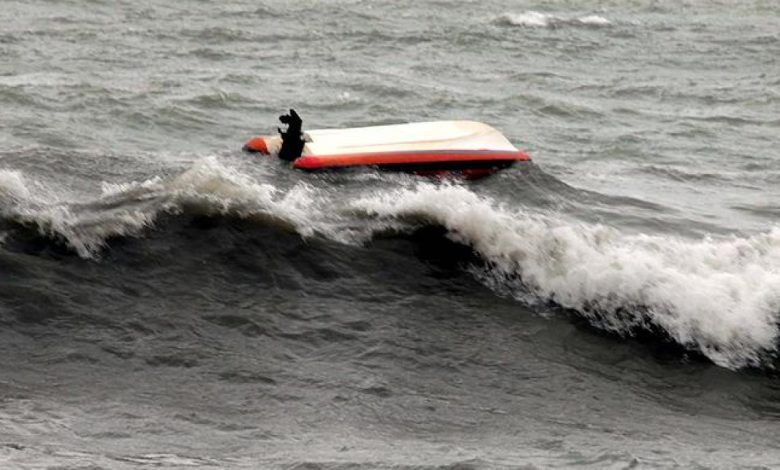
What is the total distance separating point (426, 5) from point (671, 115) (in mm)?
8163

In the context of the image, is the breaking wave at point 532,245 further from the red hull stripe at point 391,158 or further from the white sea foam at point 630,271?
the red hull stripe at point 391,158

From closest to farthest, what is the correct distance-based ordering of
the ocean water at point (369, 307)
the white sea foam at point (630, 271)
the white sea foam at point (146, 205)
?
the ocean water at point (369, 307) < the white sea foam at point (630, 271) < the white sea foam at point (146, 205)

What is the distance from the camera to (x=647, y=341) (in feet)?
22.6

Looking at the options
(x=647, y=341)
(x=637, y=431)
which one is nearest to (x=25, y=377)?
(x=637, y=431)

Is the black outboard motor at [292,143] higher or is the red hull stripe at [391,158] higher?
the black outboard motor at [292,143]

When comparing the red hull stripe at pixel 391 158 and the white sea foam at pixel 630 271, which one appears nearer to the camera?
the white sea foam at pixel 630 271

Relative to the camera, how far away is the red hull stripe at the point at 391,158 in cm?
894

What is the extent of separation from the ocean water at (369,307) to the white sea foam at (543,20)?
8664mm

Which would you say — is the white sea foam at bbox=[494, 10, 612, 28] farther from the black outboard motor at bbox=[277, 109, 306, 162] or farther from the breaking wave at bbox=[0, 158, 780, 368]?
the breaking wave at bbox=[0, 158, 780, 368]

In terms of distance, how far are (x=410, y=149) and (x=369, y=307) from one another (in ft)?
8.06

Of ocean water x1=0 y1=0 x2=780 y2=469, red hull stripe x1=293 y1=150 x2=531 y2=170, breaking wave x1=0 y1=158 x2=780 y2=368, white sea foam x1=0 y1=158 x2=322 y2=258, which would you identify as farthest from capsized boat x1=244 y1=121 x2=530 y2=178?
white sea foam x1=0 y1=158 x2=322 y2=258

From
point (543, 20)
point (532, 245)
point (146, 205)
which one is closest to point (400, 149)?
point (532, 245)

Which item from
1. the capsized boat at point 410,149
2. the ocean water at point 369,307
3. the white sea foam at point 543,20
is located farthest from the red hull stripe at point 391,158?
the white sea foam at point 543,20

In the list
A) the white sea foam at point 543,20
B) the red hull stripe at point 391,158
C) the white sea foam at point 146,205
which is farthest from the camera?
the white sea foam at point 543,20
